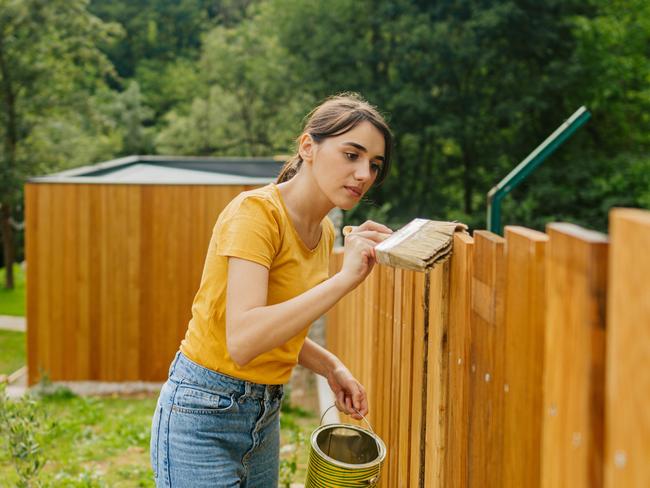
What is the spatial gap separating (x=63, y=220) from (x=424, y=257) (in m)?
7.22

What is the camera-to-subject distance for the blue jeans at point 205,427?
6.22ft

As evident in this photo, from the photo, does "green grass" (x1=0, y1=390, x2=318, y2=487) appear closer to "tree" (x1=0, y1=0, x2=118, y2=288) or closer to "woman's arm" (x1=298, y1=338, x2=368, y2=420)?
"woman's arm" (x1=298, y1=338, x2=368, y2=420)

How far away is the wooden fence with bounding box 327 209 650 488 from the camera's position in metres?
0.77

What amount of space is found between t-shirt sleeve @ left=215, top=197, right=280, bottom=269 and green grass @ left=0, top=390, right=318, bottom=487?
2692 millimetres

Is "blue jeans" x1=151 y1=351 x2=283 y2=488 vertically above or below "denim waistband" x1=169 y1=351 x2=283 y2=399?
→ below

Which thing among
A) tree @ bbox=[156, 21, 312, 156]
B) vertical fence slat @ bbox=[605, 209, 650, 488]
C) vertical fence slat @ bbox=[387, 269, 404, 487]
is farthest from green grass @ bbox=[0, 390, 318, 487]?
tree @ bbox=[156, 21, 312, 156]

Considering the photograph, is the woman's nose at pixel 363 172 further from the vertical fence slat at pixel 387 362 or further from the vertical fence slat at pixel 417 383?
the vertical fence slat at pixel 387 362

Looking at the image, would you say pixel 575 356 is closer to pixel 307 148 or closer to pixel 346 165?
pixel 346 165

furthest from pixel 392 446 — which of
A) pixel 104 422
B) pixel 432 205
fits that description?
Answer: pixel 432 205

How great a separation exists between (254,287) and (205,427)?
1.59 ft

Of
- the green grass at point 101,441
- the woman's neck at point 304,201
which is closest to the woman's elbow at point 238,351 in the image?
the woman's neck at point 304,201

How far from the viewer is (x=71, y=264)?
26.4 ft

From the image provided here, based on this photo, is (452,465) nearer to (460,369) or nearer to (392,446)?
(460,369)

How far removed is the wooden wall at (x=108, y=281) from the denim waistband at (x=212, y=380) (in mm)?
6076
